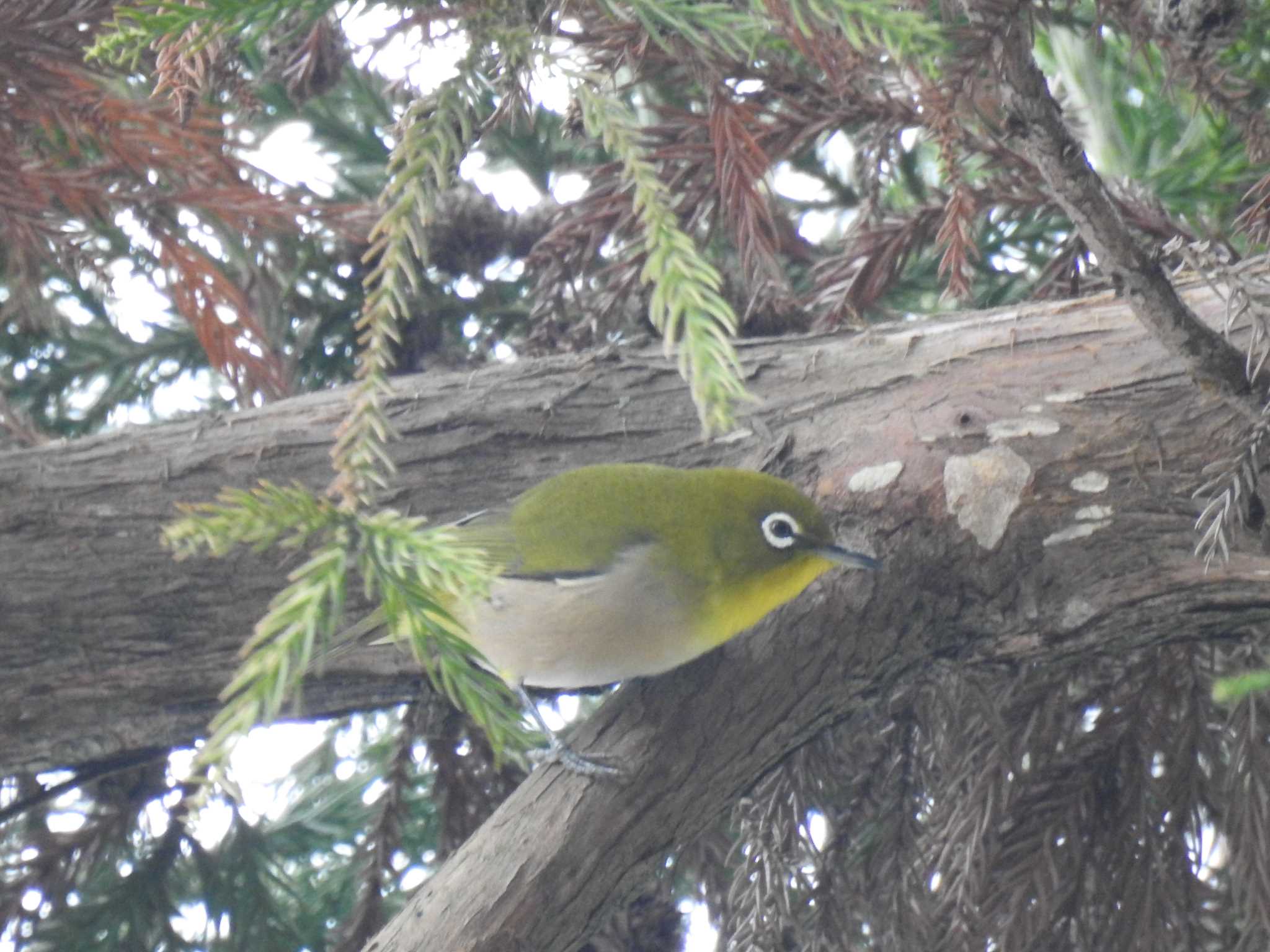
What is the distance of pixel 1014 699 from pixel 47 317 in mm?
2079

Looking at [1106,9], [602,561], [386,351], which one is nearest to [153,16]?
[386,351]

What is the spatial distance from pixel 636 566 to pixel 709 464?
0.47 m

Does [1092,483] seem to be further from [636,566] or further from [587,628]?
[587,628]

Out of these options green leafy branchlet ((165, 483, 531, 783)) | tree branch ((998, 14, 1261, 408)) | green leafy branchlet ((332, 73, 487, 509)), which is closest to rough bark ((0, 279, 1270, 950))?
tree branch ((998, 14, 1261, 408))

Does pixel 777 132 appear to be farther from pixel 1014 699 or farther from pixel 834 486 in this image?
pixel 1014 699

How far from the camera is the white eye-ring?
2.06 metres

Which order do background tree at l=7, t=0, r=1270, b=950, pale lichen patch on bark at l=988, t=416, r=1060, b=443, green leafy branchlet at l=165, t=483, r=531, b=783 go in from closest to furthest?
green leafy branchlet at l=165, t=483, r=531, b=783 → background tree at l=7, t=0, r=1270, b=950 → pale lichen patch on bark at l=988, t=416, r=1060, b=443

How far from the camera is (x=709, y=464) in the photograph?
2.54 metres

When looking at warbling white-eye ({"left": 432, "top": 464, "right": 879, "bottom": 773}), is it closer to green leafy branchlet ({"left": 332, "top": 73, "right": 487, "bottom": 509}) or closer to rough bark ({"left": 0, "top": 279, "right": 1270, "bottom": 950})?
rough bark ({"left": 0, "top": 279, "right": 1270, "bottom": 950})

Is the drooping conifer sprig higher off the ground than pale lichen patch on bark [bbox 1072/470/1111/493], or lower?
higher

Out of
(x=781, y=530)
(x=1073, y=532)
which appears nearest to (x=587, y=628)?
(x=781, y=530)

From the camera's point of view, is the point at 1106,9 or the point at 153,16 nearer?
the point at 153,16

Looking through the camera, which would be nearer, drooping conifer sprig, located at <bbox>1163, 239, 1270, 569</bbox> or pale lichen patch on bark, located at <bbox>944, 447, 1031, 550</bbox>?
drooping conifer sprig, located at <bbox>1163, 239, 1270, 569</bbox>

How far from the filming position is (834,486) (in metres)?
2.25
